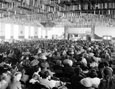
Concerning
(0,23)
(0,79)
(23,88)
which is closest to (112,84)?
(23,88)

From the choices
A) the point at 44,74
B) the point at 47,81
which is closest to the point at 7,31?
the point at 44,74

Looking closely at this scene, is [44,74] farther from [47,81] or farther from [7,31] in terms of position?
[7,31]

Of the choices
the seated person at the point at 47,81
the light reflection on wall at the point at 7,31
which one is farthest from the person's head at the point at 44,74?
A: the light reflection on wall at the point at 7,31

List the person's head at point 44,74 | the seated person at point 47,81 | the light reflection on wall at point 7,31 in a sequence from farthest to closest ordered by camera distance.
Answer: the light reflection on wall at point 7,31 → the person's head at point 44,74 → the seated person at point 47,81

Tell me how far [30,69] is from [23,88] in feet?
5.11

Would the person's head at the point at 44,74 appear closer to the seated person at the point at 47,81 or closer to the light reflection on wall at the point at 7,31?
the seated person at the point at 47,81

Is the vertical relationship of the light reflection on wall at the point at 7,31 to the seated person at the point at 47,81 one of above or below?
above

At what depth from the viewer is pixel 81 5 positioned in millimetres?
18969

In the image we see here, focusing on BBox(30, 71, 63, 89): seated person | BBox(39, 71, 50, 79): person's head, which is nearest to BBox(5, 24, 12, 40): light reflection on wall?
BBox(39, 71, 50, 79): person's head

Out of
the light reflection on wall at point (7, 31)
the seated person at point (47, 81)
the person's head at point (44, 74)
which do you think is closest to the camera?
the seated person at point (47, 81)

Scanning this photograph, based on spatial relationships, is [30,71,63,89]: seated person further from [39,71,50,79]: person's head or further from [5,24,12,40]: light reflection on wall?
[5,24,12,40]: light reflection on wall

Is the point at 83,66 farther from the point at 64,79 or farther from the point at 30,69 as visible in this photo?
the point at 30,69

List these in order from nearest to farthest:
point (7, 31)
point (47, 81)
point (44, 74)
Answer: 1. point (47, 81)
2. point (44, 74)
3. point (7, 31)

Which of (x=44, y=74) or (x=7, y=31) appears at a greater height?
(x=7, y=31)
